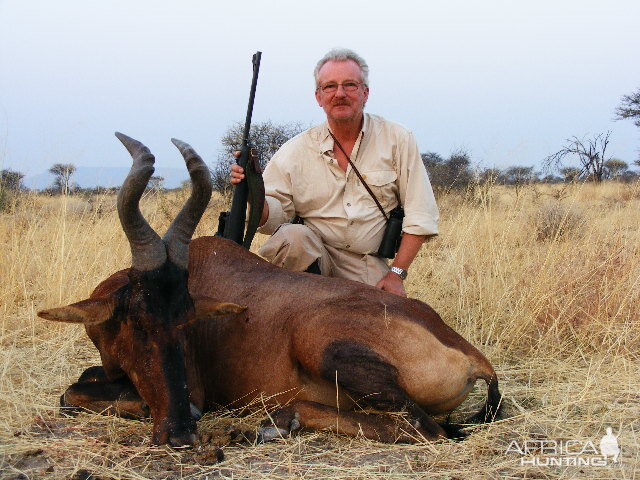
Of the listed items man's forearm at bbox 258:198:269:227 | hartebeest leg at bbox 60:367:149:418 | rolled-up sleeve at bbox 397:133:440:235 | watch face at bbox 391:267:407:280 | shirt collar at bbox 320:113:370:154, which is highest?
shirt collar at bbox 320:113:370:154

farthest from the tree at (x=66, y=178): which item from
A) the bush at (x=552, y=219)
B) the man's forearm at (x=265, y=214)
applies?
the bush at (x=552, y=219)

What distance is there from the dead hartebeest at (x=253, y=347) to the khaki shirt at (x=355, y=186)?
1.53 metres

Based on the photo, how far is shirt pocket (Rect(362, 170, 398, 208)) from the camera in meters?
5.83

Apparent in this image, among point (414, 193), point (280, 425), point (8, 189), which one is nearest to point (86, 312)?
point (280, 425)

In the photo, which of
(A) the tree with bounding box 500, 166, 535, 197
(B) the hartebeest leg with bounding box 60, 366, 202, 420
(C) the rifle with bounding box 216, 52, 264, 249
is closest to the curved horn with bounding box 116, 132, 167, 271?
(B) the hartebeest leg with bounding box 60, 366, 202, 420

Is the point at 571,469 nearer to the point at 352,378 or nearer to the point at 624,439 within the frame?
the point at 624,439

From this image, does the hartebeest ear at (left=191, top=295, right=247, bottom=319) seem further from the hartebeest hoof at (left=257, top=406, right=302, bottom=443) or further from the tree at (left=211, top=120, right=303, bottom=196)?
the tree at (left=211, top=120, right=303, bottom=196)

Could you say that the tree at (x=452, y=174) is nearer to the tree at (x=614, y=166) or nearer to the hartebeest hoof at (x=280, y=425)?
the tree at (x=614, y=166)

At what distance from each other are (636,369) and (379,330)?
224cm

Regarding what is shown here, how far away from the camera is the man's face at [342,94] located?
573 cm

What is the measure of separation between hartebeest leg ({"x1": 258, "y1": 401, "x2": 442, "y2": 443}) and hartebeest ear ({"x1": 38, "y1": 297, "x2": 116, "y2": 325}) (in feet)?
3.48

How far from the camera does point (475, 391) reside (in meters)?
4.88

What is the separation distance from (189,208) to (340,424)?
58.3 inches

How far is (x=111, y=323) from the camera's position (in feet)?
12.7
